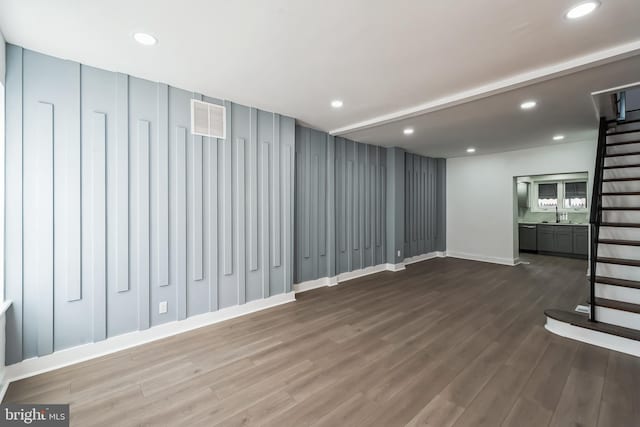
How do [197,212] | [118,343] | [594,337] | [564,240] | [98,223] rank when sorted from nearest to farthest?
[98,223] < [118,343] < [594,337] < [197,212] < [564,240]

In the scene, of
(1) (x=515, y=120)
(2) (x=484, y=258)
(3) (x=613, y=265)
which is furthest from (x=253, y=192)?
(2) (x=484, y=258)

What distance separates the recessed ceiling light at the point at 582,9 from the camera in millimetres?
1846

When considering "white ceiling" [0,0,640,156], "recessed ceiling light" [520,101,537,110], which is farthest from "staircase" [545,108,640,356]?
"white ceiling" [0,0,640,156]

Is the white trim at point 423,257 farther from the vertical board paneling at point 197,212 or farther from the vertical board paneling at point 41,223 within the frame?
the vertical board paneling at point 41,223

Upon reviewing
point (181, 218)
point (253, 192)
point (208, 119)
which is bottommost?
point (181, 218)

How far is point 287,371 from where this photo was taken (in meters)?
2.42

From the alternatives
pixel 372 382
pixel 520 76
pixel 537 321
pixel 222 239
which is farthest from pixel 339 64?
pixel 537 321

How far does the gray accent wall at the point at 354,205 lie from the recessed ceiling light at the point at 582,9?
345cm

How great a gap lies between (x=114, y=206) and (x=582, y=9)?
4166 millimetres

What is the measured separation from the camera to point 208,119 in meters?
3.39

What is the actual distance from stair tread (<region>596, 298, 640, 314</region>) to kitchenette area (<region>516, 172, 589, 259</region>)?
4814mm

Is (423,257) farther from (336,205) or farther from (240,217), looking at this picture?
(240,217)

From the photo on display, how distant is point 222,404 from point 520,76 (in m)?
4.04

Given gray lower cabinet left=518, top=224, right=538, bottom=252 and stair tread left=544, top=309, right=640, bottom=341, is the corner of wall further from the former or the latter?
gray lower cabinet left=518, top=224, right=538, bottom=252
